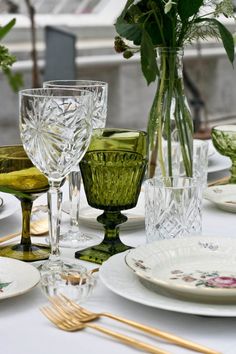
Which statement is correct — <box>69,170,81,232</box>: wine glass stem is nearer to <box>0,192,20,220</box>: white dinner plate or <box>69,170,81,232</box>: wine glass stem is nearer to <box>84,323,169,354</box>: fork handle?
<box>0,192,20,220</box>: white dinner plate

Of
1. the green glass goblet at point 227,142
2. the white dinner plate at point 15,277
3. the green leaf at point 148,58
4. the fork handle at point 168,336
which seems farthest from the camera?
the green glass goblet at point 227,142

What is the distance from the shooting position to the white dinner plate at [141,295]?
77 cm

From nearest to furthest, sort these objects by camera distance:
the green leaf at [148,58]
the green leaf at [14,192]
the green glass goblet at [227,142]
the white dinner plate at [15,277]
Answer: the white dinner plate at [15,277] < the green leaf at [14,192] < the green leaf at [148,58] < the green glass goblet at [227,142]

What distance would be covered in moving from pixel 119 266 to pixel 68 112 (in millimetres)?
169

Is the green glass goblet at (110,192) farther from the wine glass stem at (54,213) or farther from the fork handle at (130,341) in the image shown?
the fork handle at (130,341)

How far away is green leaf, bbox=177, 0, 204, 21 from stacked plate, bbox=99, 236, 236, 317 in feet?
0.94

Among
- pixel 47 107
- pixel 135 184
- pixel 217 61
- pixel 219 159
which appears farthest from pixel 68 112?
pixel 217 61

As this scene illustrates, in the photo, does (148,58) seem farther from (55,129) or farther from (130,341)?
(130,341)

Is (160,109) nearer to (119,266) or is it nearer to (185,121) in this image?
(185,121)

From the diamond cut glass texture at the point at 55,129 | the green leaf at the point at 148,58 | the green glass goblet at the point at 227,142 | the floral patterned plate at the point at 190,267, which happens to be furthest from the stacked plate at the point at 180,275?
the green glass goblet at the point at 227,142

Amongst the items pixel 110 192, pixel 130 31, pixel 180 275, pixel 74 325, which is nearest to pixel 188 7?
pixel 130 31

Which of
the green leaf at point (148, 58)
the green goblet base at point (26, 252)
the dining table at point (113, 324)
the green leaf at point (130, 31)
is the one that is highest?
the green leaf at point (130, 31)

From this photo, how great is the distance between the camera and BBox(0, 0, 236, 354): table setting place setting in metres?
0.77

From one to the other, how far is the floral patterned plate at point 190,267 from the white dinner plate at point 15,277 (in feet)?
0.32
